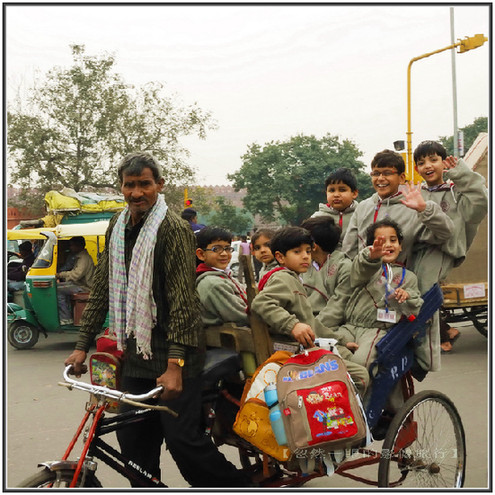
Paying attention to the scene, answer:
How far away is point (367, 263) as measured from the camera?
3.44 meters

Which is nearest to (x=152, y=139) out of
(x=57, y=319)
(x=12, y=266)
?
(x=12, y=266)

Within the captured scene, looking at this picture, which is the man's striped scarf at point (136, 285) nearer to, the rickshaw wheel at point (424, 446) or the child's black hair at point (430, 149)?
the rickshaw wheel at point (424, 446)

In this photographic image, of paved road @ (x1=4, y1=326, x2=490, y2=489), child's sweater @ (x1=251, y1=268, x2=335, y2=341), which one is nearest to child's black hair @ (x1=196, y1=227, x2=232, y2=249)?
child's sweater @ (x1=251, y1=268, x2=335, y2=341)

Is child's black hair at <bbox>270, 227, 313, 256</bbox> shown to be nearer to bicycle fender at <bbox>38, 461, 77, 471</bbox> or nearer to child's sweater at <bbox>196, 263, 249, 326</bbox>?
child's sweater at <bbox>196, 263, 249, 326</bbox>

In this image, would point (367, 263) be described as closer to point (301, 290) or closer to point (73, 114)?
point (301, 290)

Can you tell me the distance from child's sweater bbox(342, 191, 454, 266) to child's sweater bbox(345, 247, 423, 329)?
0.25 meters

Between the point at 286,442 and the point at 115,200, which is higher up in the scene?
the point at 115,200

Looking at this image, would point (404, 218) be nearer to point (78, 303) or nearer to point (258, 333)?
point (258, 333)

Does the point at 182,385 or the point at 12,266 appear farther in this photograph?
the point at 12,266

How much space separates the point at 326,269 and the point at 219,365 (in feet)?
3.38

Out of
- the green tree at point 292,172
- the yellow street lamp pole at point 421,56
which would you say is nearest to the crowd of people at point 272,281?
the yellow street lamp pole at point 421,56

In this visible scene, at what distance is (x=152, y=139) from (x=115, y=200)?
704 cm

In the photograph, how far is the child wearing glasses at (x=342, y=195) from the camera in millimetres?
4113

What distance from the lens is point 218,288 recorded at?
320cm
